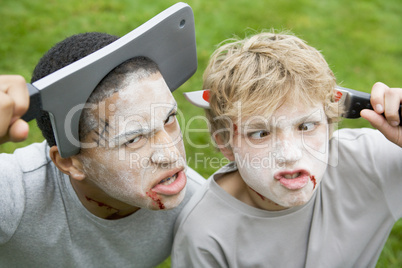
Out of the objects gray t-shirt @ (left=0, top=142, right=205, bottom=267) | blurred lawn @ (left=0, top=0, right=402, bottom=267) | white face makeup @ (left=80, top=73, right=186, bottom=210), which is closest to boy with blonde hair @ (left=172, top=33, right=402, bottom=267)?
gray t-shirt @ (left=0, top=142, right=205, bottom=267)

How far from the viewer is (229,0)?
17.7 feet

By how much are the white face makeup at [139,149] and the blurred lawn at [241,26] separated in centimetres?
212

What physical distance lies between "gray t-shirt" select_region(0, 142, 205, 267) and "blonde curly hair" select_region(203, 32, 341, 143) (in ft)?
Result: 2.03

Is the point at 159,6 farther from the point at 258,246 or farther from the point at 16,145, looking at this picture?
the point at 258,246

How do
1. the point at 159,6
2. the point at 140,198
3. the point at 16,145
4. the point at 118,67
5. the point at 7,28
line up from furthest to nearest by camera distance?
the point at 159,6
the point at 7,28
the point at 16,145
the point at 140,198
the point at 118,67

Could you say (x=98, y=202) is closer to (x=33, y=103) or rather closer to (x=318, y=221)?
(x=33, y=103)

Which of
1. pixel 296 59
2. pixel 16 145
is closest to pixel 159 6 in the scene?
pixel 16 145

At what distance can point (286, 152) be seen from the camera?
198 centimetres

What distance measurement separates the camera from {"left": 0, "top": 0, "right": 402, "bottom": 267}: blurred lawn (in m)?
4.58

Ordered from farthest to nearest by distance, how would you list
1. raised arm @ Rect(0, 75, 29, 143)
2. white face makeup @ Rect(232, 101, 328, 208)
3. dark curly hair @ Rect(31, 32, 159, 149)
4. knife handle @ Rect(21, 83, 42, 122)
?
1. white face makeup @ Rect(232, 101, 328, 208)
2. dark curly hair @ Rect(31, 32, 159, 149)
3. knife handle @ Rect(21, 83, 42, 122)
4. raised arm @ Rect(0, 75, 29, 143)

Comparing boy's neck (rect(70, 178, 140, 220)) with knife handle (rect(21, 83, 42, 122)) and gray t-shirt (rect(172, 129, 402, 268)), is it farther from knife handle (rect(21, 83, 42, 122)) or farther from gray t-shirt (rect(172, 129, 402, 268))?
knife handle (rect(21, 83, 42, 122))

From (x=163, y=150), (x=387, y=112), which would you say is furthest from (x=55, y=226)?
(x=387, y=112)

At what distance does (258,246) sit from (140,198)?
0.66m

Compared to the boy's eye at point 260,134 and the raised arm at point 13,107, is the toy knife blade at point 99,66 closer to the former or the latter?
the raised arm at point 13,107
